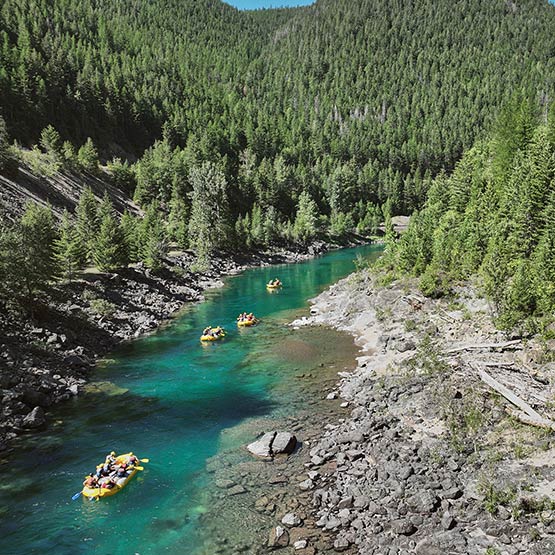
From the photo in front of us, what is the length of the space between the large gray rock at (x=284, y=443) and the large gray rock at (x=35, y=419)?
1598 centimetres

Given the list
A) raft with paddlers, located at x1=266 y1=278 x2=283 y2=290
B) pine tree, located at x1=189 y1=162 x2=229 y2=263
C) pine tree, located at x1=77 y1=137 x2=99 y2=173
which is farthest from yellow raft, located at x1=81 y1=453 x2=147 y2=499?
pine tree, located at x1=77 y1=137 x2=99 y2=173

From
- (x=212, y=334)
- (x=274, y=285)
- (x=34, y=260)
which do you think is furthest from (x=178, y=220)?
(x=34, y=260)

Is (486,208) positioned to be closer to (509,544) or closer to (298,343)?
(298,343)

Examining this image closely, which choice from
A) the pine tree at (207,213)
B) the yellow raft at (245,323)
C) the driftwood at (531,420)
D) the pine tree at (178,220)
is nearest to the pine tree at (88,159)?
the pine tree at (178,220)

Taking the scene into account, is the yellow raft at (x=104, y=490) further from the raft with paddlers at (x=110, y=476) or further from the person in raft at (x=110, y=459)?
the person in raft at (x=110, y=459)

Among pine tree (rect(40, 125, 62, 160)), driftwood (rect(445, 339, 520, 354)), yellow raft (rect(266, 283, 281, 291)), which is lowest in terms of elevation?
yellow raft (rect(266, 283, 281, 291))

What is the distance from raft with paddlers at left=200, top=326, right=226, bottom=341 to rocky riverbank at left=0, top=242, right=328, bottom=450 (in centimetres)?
789

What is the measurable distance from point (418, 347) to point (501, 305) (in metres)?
7.12

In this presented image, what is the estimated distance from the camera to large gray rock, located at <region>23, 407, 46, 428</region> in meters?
28.9

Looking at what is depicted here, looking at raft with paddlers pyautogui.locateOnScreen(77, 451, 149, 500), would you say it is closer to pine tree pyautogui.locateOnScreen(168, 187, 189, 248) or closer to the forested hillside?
the forested hillside

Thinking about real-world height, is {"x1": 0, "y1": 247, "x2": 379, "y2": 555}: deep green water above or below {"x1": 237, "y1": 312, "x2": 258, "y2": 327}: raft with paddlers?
above

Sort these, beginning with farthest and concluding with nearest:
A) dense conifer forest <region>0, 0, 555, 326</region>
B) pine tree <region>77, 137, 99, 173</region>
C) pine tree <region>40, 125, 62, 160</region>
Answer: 1. pine tree <region>77, 137, 99, 173</region>
2. pine tree <region>40, 125, 62, 160</region>
3. dense conifer forest <region>0, 0, 555, 326</region>

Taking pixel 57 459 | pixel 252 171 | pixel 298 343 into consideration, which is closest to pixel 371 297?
pixel 298 343

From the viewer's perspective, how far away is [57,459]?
25484 mm
